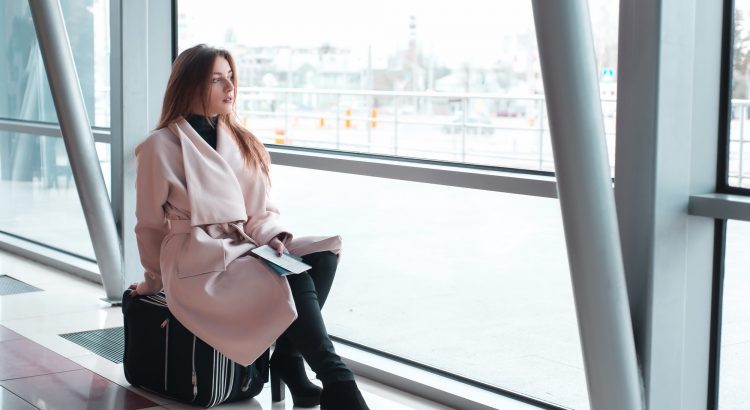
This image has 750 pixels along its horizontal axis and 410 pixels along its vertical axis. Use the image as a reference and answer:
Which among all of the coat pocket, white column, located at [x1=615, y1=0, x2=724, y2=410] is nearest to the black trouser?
the coat pocket

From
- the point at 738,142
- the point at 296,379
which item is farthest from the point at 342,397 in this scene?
the point at 738,142

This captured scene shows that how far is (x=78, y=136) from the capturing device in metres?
4.65

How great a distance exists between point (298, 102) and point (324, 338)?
9267 millimetres

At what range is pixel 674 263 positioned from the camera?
2500mm

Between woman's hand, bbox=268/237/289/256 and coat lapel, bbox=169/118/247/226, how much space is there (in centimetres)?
13

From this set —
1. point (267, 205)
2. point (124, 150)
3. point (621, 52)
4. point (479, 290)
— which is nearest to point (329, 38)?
point (479, 290)

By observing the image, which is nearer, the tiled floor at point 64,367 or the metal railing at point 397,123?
the tiled floor at point 64,367

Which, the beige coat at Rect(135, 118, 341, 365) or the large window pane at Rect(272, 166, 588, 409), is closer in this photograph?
the beige coat at Rect(135, 118, 341, 365)

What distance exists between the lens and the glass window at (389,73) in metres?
8.27

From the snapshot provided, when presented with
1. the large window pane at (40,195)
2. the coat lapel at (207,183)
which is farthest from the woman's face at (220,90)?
the large window pane at (40,195)

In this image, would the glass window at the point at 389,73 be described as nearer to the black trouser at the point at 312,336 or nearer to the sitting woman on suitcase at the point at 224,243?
the sitting woman on suitcase at the point at 224,243

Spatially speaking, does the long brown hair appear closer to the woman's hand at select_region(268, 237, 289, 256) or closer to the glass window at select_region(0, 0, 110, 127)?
the woman's hand at select_region(268, 237, 289, 256)

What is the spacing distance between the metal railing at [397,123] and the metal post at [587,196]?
18.8 feet

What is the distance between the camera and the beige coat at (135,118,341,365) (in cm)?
296
